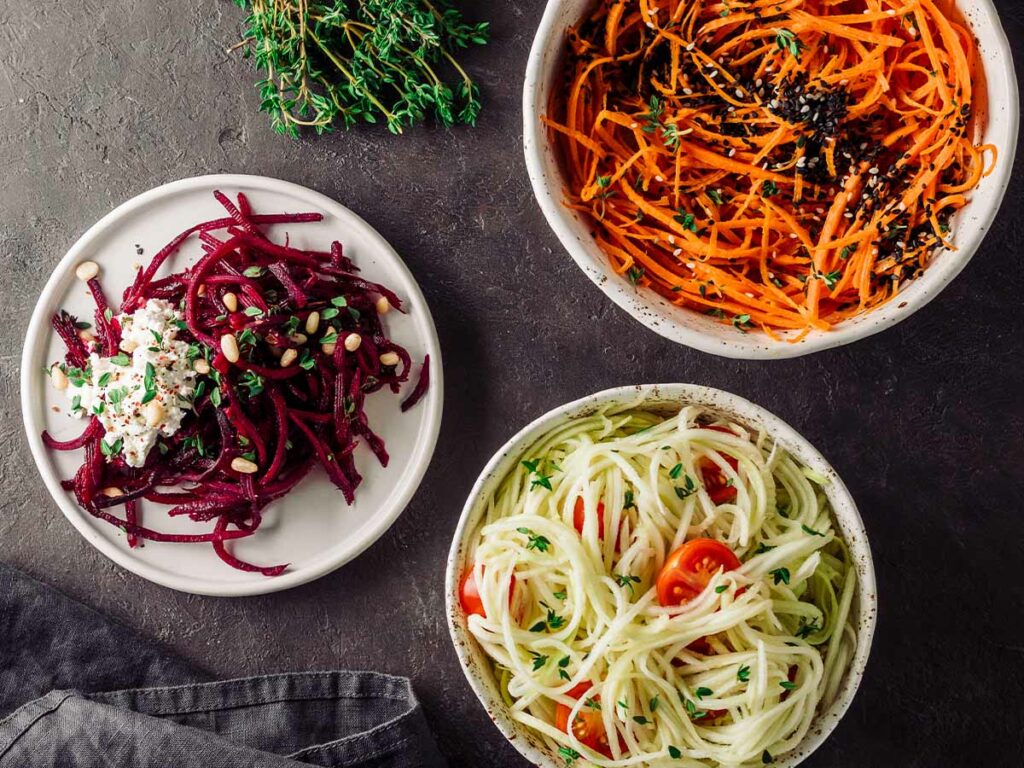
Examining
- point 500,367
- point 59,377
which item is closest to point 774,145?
point 500,367

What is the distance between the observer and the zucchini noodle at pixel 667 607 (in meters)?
1.71

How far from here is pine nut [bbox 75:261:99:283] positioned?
2074mm

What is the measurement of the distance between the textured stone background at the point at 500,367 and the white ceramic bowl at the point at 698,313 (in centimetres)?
37

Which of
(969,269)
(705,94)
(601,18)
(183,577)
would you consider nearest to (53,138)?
(183,577)

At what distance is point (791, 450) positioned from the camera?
5.97 feet

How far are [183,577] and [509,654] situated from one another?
83 cm

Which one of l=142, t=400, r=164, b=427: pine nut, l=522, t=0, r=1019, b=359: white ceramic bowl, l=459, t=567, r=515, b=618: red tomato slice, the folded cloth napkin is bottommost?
the folded cloth napkin

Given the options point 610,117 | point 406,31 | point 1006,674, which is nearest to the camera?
point 610,117

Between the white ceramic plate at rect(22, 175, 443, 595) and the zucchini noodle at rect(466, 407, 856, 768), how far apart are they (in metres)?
0.35

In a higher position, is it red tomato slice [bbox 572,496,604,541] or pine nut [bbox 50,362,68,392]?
pine nut [bbox 50,362,68,392]

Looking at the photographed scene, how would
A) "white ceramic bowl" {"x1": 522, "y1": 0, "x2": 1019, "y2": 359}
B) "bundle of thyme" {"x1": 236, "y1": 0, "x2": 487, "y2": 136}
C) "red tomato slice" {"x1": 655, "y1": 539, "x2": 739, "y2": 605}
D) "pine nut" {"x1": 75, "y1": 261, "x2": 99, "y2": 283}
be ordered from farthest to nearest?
"pine nut" {"x1": 75, "y1": 261, "x2": 99, "y2": 283}
"bundle of thyme" {"x1": 236, "y1": 0, "x2": 487, "y2": 136}
"red tomato slice" {"x1": 655, "y1": 539, "x2": 739, "y2": 605}
"white ceramic bowl" {"x1": 522, "y1": 0, "x2": 1019, "y2": 359}

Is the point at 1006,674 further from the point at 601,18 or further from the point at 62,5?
the point at 62,5

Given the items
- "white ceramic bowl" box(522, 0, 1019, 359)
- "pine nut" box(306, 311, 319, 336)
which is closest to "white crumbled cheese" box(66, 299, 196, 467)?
"pine nut" box(306, 311, 319, 336)

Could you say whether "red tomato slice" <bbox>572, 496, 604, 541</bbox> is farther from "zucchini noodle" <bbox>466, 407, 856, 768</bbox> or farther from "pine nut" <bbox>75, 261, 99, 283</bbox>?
"pine nut" <bbox>75, 261, 99, 283</bbox>
